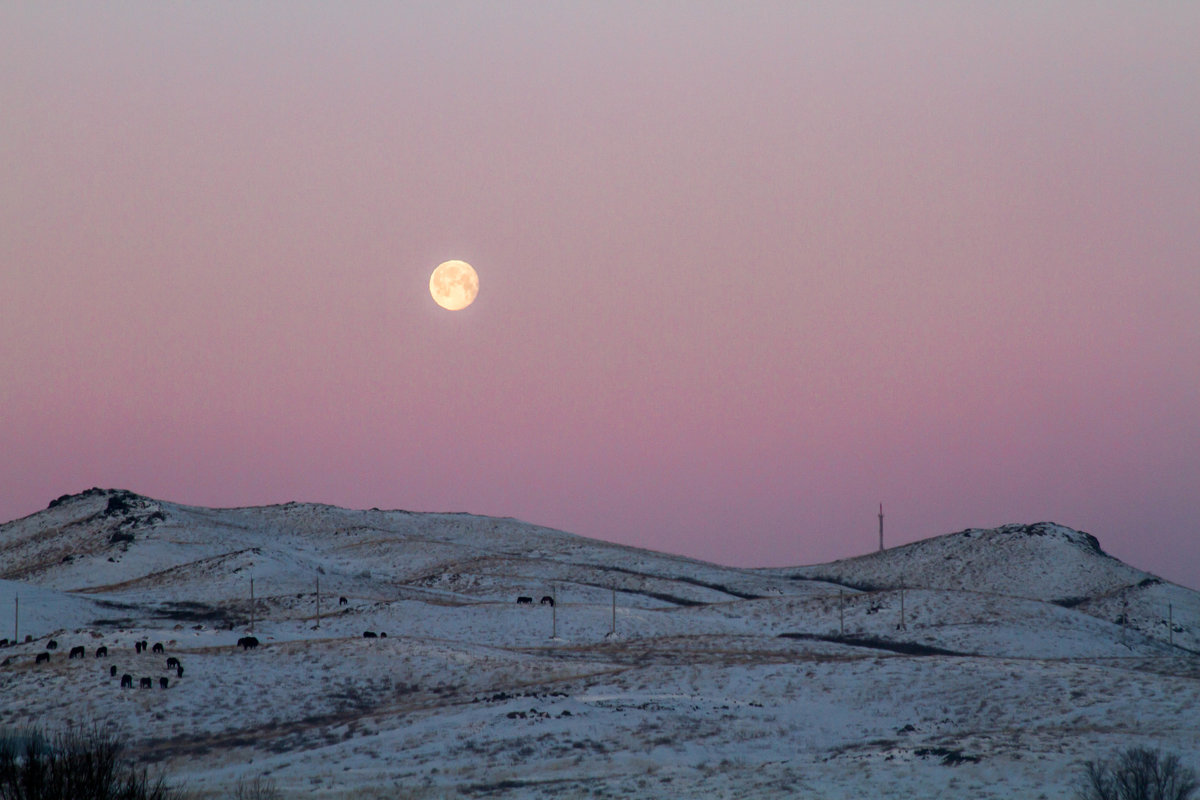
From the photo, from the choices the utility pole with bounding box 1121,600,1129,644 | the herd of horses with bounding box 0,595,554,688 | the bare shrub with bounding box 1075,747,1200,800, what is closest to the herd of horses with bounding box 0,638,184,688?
the herd of horses with bounding box 0,595,554,688

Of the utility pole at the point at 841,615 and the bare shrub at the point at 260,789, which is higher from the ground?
the utility pole at the point at 841,615

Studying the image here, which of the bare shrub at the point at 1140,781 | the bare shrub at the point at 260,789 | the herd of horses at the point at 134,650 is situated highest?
the herd of horses at the point at 134,650

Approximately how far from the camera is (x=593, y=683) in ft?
154

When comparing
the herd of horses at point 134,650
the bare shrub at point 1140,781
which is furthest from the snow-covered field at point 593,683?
the bare shrub at point 1140,781

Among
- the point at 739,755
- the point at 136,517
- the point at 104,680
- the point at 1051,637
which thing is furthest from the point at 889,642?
the point at 136,517

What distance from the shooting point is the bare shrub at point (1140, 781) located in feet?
82.6

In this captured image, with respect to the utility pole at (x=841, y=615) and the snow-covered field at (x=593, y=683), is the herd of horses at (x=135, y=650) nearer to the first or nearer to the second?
the snow-covered field at (x=593, y=683)

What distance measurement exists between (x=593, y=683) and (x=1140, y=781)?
2531cm

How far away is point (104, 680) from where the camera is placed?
45.9m

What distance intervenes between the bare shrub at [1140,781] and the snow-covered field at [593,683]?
1.21m

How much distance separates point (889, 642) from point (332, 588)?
4324 cm

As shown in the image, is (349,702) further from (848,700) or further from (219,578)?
(219,578)

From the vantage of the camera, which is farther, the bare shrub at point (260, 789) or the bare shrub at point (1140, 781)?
the bare shrub at point (260, 789)

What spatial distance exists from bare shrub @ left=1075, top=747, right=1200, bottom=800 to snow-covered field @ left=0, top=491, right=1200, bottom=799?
3.95 feet
